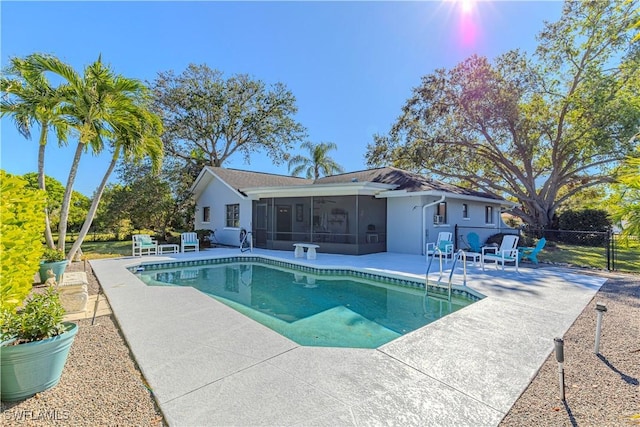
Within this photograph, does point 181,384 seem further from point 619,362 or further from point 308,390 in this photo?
point 619,362

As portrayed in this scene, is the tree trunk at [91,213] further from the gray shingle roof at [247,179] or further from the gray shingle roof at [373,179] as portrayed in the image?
the gray shingle roof at [247,179]

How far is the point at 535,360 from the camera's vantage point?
375 cm

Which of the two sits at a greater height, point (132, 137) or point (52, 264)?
point (132, 137)

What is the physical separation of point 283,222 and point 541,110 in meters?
18.6

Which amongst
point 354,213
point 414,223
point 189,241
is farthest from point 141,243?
point 414,223

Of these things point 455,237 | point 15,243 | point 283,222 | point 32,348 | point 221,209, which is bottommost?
point 32,348

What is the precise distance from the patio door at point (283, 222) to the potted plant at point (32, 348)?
12192 millimetres

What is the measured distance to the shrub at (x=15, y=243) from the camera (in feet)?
8.85

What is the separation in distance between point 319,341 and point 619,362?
403 cm

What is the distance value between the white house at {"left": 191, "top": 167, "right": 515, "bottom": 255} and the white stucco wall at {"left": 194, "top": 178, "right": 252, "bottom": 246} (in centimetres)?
6

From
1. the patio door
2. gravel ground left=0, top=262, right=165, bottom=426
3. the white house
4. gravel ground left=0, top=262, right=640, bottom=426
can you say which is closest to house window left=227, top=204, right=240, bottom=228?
the white house

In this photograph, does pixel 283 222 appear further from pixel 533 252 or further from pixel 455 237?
pixel 533 252

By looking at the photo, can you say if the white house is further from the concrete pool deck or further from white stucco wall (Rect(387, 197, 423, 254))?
the concrete pool deck

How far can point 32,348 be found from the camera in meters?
2.80
